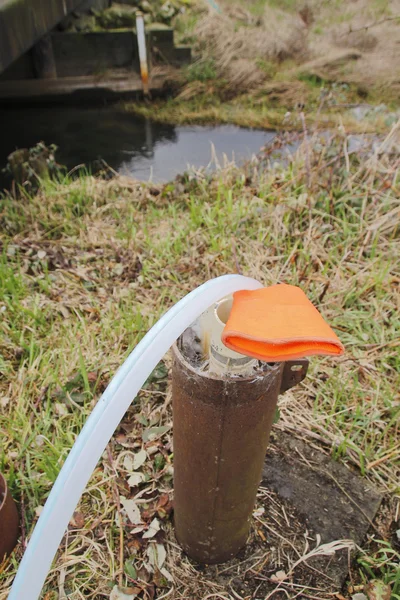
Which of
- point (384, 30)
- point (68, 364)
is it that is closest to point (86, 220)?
point (68, 364)

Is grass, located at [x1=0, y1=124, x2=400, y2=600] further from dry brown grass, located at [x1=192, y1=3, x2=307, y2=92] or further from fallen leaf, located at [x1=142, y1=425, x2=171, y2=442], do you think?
dry brown grass, located at [x1=192, y1=3, x2=307, y2=92]

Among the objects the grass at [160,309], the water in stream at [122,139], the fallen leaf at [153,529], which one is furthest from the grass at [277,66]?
the fallen leaf at [153,529]

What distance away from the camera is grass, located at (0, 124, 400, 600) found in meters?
1.67

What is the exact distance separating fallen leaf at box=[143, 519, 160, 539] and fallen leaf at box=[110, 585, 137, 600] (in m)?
0.19

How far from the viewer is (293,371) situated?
1.25m

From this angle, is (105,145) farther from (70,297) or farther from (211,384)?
(211,384)

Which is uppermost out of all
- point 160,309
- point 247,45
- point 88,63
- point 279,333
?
point 247,45

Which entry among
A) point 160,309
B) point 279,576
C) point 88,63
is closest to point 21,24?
point 160,309

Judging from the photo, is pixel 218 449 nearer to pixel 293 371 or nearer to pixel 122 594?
pixel 293 371

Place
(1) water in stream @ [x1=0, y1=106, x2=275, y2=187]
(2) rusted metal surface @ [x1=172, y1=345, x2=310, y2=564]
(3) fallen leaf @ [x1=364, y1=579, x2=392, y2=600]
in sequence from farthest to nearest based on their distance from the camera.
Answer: (1) water in stream @ [x1=0, y1=106, x2=275, y2=187] → (3) fallen leaf @ [x1=364, y1=579, x2=392, y2=600] → (2) rusted metal surface @ [x1=172, y1=345, x2=310, y2=564]

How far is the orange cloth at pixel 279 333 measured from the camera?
87cm

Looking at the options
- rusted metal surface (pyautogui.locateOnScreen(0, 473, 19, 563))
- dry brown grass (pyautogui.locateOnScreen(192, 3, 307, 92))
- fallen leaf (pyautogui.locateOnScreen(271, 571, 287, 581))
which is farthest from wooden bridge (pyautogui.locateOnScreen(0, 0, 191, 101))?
fallen leaf (pyautogui.locateOnScreen(271, 571, 287, 581))

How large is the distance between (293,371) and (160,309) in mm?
1477

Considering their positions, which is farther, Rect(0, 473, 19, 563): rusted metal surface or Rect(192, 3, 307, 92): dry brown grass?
Rect(192, 3, 307, 92): dry brown grass
